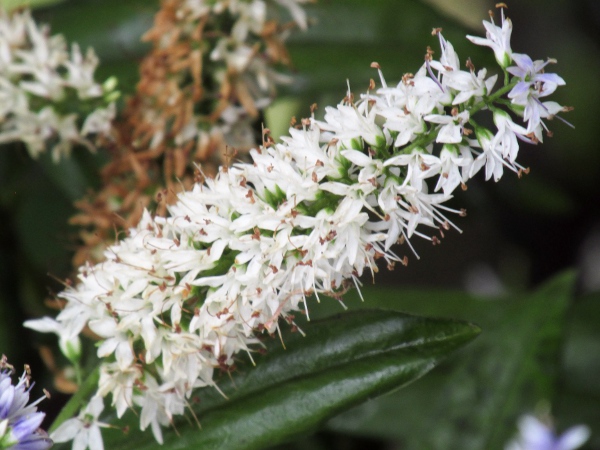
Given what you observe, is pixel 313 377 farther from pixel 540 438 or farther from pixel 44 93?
pixel 44 93

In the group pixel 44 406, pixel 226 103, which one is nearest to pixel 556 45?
pixel 226 103

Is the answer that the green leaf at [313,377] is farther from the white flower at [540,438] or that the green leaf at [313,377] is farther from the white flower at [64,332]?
the white flower at [540,438]

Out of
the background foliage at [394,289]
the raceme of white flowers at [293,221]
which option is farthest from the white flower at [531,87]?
the background foliage at [394,289]

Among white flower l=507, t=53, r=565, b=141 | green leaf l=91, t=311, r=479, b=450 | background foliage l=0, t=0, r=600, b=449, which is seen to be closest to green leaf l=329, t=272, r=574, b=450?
background foliage l=0, t=0, r=600, b=449

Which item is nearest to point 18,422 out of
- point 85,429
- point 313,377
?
point 85,429

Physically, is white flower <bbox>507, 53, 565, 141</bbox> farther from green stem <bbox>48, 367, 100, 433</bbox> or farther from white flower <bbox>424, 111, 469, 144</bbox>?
green stem <bbox>48, 367, 100, 433</bbox>

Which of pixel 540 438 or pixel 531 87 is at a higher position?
pixel 531 87
